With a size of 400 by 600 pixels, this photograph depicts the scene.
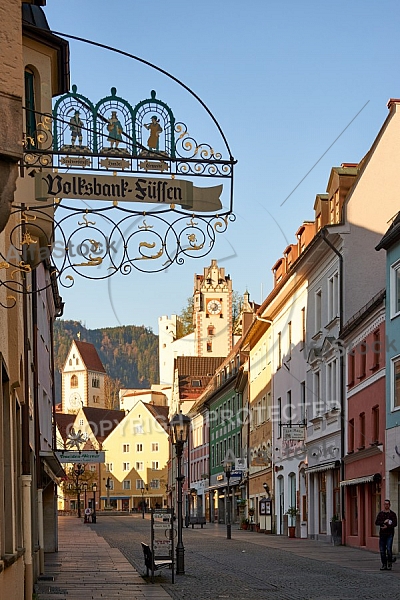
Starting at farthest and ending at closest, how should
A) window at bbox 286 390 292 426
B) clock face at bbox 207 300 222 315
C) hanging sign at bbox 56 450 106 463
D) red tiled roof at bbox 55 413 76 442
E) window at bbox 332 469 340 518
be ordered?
red tiled roof at bbox 55 413 76 442 → clock face at bbox 207 300 222 315 → window at bbox 286 390 292 426 → window at bbox 332 469 340 518 → hanging sign at bbox 56 450 106 463

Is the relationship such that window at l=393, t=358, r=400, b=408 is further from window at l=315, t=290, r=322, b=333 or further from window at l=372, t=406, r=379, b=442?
window at l=315, t=290, r=322, b=333

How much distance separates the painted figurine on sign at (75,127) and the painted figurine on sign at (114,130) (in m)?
0.27

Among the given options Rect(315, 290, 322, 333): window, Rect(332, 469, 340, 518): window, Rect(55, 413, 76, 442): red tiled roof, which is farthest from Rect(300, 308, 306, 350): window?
Rect(55, 413, 76, 442): red tiled roof

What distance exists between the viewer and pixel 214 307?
153625 millimetres

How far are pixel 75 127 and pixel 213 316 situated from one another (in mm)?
143069

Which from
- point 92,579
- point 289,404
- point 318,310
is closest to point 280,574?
point 92,579

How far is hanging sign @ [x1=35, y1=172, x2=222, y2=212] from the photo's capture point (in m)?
9.50

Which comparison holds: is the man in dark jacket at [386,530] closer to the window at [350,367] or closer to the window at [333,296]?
the window at [350,367]

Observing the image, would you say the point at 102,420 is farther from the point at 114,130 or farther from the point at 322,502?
the point at 114,130

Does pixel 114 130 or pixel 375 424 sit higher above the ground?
pixel 114 130

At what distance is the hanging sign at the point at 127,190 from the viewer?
9.50m

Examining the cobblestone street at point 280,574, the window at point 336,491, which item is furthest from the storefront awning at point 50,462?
the window at point 336,491

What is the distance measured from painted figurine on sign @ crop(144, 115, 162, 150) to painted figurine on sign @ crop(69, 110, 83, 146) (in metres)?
0.64

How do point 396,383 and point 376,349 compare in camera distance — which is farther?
point 376,349
